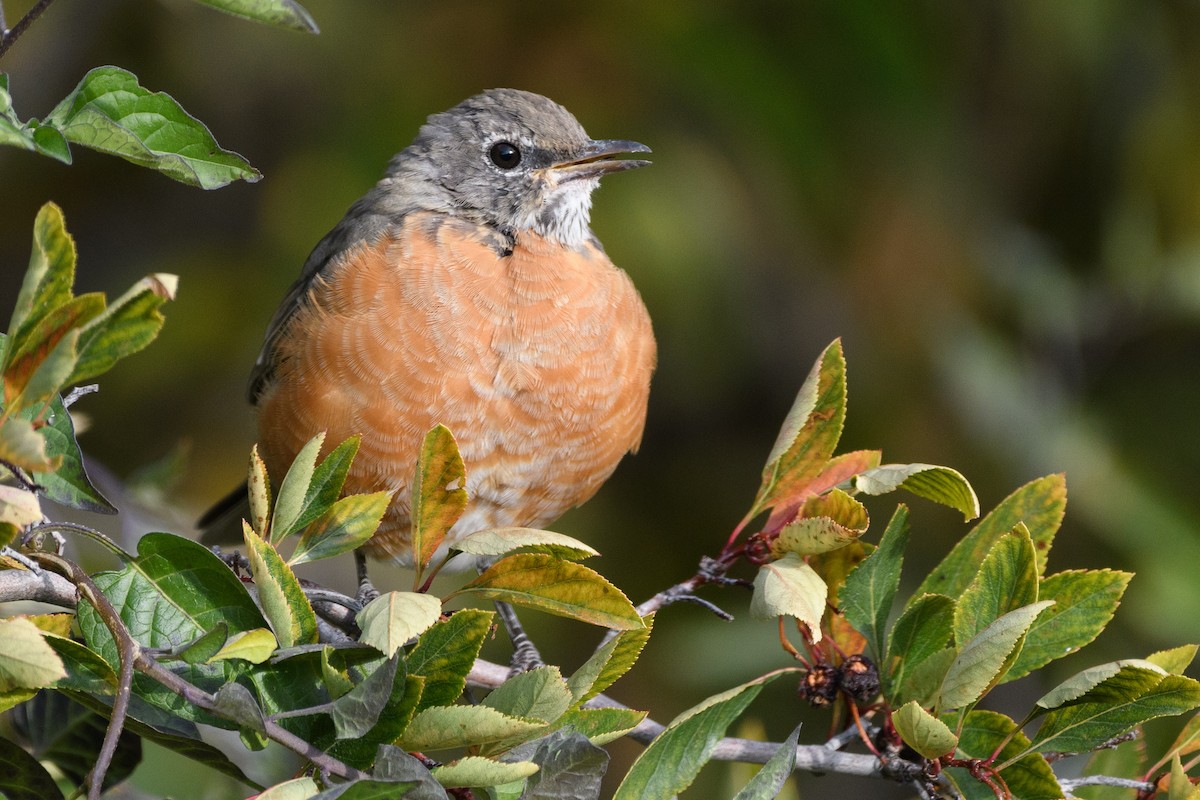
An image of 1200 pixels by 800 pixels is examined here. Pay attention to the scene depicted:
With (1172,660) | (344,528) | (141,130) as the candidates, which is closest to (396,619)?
(344,528)

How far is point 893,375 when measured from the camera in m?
5.66

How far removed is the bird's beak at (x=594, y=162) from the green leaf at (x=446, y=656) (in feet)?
7.23

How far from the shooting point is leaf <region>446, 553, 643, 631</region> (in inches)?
77.0

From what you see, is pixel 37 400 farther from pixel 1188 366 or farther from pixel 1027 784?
pixel 1188 366

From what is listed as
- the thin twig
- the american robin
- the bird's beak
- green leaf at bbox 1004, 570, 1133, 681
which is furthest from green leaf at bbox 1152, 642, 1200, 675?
the bird's beak

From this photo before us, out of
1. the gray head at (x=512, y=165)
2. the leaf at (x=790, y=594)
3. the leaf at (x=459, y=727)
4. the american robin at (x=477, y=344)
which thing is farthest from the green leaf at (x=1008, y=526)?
the gray head at (x=512, y=165)

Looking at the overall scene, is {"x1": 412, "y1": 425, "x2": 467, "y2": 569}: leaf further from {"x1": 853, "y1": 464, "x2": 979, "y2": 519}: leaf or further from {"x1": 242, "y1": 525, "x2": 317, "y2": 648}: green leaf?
{"x1": 853, "y1": 464, "x2": 979, "y2": 519}: leaf

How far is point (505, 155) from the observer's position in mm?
3967

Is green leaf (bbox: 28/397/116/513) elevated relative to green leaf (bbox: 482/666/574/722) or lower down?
elevated

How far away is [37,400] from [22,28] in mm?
462

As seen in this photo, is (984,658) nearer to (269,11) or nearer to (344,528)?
(344,528)

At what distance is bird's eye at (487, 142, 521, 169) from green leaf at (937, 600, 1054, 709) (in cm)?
232

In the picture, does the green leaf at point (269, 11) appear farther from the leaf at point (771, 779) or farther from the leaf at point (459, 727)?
the leaf at point (771, 779)

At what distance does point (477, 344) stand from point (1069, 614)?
5.17 feet
